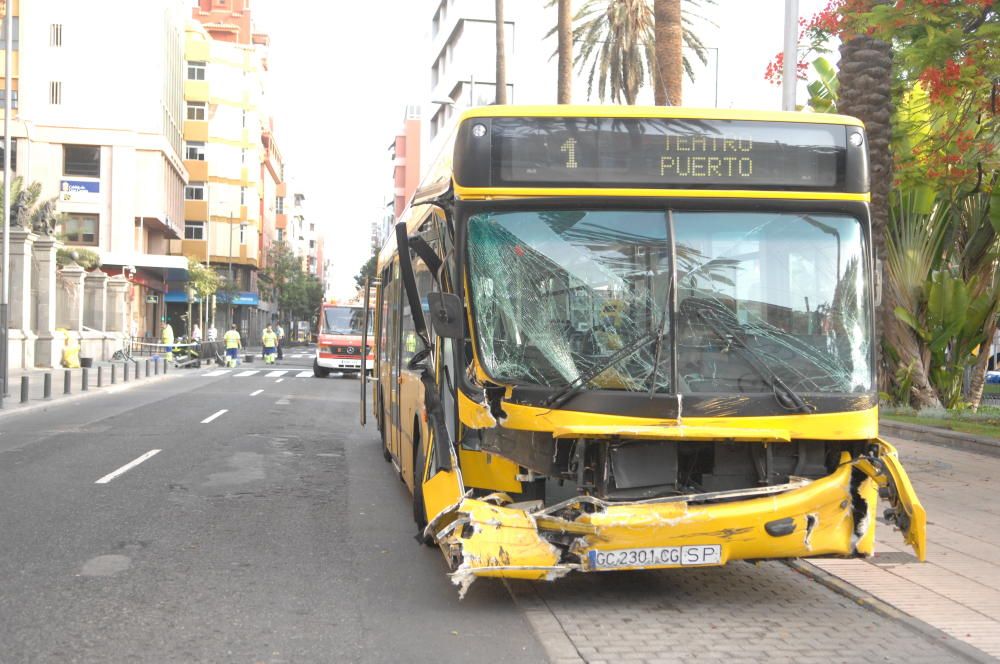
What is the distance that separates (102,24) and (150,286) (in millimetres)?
15177

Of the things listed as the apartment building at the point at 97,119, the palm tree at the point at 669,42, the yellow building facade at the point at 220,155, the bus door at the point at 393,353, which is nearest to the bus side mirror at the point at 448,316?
the bus door at the point at 393,353

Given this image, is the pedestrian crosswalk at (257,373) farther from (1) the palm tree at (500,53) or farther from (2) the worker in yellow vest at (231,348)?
(1) the palm tree at (500,53)

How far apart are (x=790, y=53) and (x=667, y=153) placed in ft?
26.1

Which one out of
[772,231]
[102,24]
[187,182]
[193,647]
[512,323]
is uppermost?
[102,24]

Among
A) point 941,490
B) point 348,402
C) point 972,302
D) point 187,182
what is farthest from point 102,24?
point 941,490

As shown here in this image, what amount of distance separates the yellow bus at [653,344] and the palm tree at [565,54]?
1762cm

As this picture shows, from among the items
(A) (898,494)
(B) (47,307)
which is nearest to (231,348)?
(B) (47,307)

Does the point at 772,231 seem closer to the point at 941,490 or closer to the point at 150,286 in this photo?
the point at 941,490

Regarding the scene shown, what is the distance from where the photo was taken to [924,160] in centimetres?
1677

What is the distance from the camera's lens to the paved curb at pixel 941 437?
14211mm

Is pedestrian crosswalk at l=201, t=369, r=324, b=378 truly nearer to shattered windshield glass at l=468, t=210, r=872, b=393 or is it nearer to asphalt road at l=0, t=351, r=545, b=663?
asphalt road at l=0, t=351, r=545, b=663

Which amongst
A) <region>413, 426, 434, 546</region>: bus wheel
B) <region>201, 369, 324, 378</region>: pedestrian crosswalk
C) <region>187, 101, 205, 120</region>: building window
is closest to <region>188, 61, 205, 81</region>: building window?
<region>187, 101, 205, 120</region>: building window

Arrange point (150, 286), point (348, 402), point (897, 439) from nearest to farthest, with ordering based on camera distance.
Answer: point (897, 439)
point (348, 402)
point (150, 286)

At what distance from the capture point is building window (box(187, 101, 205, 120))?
81.1m
